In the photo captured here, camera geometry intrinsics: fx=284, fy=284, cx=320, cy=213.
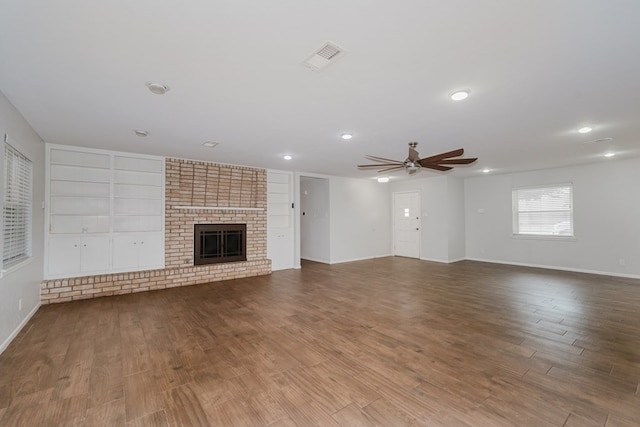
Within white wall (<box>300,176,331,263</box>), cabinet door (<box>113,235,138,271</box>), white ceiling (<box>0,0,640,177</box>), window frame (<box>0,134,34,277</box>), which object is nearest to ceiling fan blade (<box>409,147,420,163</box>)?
white ceiling (<box>0,0,640,177</box>)

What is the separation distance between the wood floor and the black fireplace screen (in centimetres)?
150

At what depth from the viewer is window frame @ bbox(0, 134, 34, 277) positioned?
2992 mm

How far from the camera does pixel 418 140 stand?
14.3 feet

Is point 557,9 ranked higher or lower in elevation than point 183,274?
higher

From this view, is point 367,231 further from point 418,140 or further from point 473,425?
point 473,425

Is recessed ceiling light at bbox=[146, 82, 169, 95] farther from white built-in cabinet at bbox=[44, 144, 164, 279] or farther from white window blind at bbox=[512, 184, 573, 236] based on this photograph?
white window blind at bbox=[512, 184, 573, 236]

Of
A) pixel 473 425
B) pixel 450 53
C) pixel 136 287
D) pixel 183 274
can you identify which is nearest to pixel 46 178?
pixel 136 287

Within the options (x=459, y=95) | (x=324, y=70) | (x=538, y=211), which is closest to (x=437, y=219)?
(x=538, y=211)

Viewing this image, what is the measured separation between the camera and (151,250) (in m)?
5.45

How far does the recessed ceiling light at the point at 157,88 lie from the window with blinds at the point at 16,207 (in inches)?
68.8

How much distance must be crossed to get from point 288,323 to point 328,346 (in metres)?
0.79

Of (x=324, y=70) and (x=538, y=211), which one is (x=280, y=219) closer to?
(x=324, y=70)

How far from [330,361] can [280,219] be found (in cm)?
492

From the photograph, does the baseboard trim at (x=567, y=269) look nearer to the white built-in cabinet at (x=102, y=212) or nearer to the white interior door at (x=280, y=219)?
the white interior door at (x=280, y=219)
